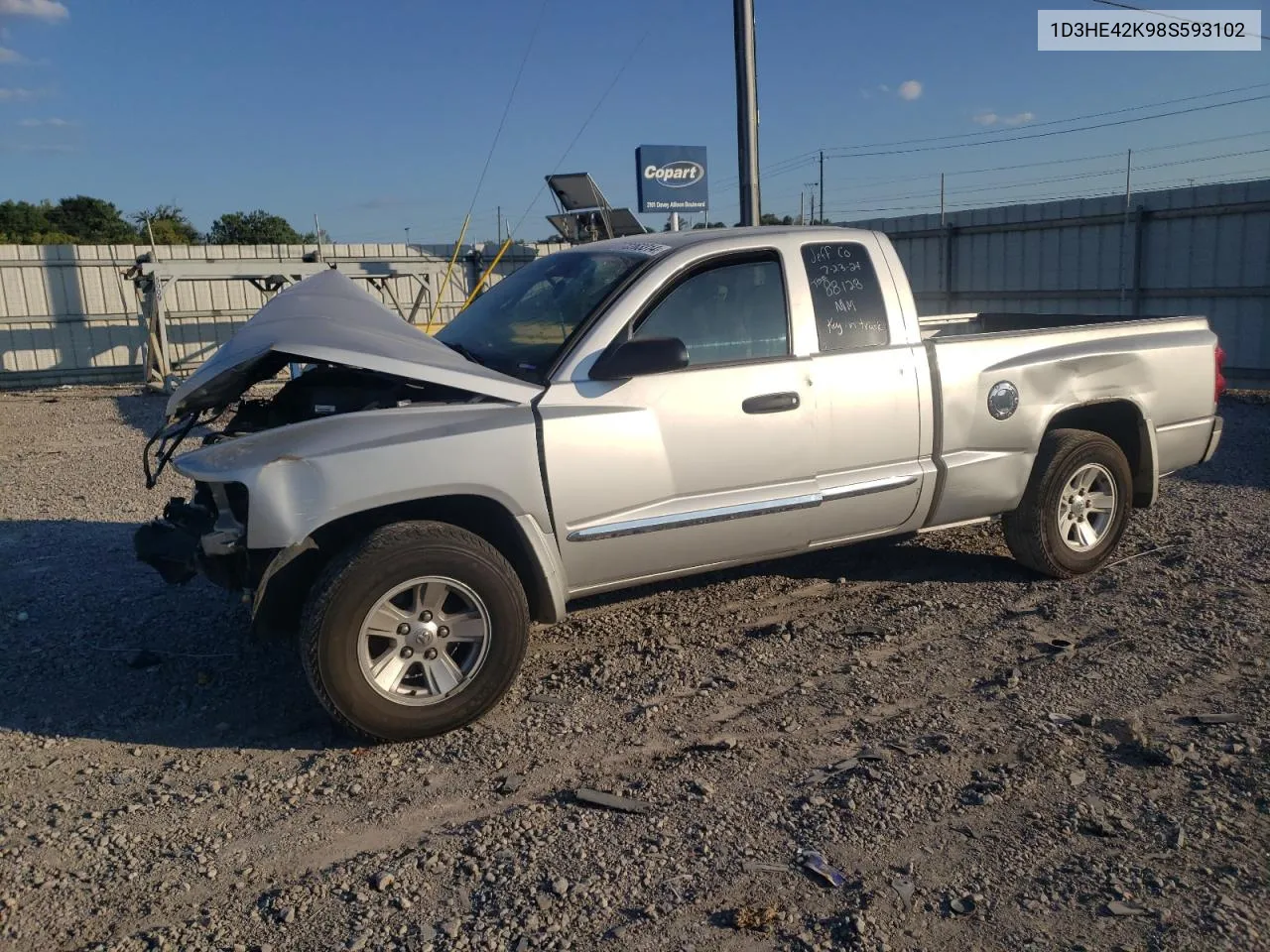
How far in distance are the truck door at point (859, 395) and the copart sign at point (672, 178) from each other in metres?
12.7

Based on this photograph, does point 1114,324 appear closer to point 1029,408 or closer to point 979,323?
point 1029,408

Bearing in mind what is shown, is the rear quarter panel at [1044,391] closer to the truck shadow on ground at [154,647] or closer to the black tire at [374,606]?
the truck shadow on ground at [154,647]

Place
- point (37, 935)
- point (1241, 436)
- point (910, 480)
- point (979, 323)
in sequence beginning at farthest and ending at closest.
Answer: point (1241, 436)
point (979, 323)
point (910, 480)
point (37, 935)

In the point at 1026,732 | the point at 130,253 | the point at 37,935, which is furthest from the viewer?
the point at 130,253

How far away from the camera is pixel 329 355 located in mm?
3908

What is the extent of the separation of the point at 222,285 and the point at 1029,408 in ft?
57.0

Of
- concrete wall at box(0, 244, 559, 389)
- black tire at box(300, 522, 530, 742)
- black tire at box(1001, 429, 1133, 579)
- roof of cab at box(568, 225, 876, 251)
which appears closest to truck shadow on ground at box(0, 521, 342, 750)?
black tire at box(300, 522, 530, 742)

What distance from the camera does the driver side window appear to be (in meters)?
4.64

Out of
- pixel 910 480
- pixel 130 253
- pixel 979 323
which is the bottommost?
pixel 910 480

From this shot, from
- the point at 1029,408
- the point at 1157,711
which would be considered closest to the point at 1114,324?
the point at 1029,408

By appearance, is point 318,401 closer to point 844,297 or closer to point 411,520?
point 411,520

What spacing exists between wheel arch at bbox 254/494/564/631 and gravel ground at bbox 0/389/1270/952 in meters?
0.48

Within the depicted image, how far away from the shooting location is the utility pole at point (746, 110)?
11.0 m

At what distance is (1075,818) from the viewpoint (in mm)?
3328
